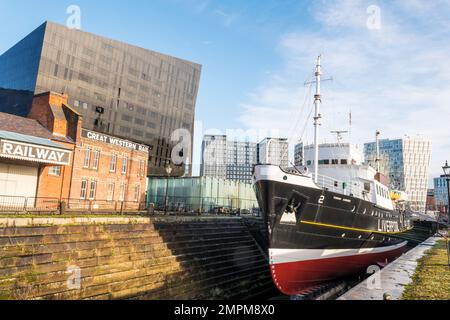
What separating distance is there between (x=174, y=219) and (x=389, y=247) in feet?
60.8

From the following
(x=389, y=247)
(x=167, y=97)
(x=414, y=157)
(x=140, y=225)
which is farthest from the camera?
(x=414, y=157)

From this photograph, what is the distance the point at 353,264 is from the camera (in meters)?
20.3

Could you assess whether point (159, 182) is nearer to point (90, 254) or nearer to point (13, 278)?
point (90, 254)

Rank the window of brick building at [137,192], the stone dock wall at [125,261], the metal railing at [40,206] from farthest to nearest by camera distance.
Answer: the window of brick building at [137,192] → the metal railing at [40,206] → the stone dock wall at [125,261]

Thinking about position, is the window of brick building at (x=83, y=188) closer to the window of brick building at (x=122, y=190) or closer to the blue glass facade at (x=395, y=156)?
the window of brick building at (x=122, y=190)

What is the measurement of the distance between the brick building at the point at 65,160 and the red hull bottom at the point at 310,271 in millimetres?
13423

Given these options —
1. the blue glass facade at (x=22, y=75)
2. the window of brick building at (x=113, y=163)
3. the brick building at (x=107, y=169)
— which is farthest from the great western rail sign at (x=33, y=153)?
the blue glass facade at (x=22, y=75)

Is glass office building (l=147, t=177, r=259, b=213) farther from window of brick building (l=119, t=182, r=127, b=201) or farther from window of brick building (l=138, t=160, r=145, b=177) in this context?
window of brick building (l=119, t=182, r=127, b=201)

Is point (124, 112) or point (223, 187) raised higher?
point (124, 112)

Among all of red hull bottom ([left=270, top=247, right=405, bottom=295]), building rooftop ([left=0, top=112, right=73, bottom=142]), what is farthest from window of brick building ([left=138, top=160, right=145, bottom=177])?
red hull bottom ([left=270, top=247, right=405, bottom=295])

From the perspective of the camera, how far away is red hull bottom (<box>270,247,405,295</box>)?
52.7 feet

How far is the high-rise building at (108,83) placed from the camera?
58031 mm

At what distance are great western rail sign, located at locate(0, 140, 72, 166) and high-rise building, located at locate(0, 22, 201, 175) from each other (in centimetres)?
4045

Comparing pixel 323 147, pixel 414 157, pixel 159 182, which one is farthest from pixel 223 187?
pixel 414 157
